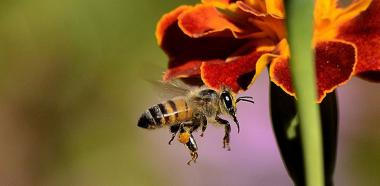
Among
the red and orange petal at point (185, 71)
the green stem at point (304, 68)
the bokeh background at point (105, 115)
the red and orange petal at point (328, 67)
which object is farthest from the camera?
the bokeh background at point (105, 115)

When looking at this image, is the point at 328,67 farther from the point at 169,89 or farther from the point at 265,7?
the point at 169,89

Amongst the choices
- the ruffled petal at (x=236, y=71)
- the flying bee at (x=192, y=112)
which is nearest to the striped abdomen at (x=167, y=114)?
the flying bee at (x=192, y=112)

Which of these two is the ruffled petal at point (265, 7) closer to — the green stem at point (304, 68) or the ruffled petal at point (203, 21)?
the ruffled petal at point (203, 21)

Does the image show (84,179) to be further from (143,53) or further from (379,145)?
(379,145)

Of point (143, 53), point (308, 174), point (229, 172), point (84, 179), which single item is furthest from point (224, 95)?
point (143, 53)

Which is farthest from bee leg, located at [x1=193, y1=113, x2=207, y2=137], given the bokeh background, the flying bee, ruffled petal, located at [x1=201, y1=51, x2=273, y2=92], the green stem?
the bokeh background

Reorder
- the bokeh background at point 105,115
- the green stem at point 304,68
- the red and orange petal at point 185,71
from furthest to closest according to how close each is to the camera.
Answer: the bokeh background at point 105,115, the red and orange petal at point 185,71, the green stem at point 304,68

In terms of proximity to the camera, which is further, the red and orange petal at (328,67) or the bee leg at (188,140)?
the bee leg at (188,140)

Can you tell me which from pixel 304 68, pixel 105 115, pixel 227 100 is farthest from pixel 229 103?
pixel 105 115
